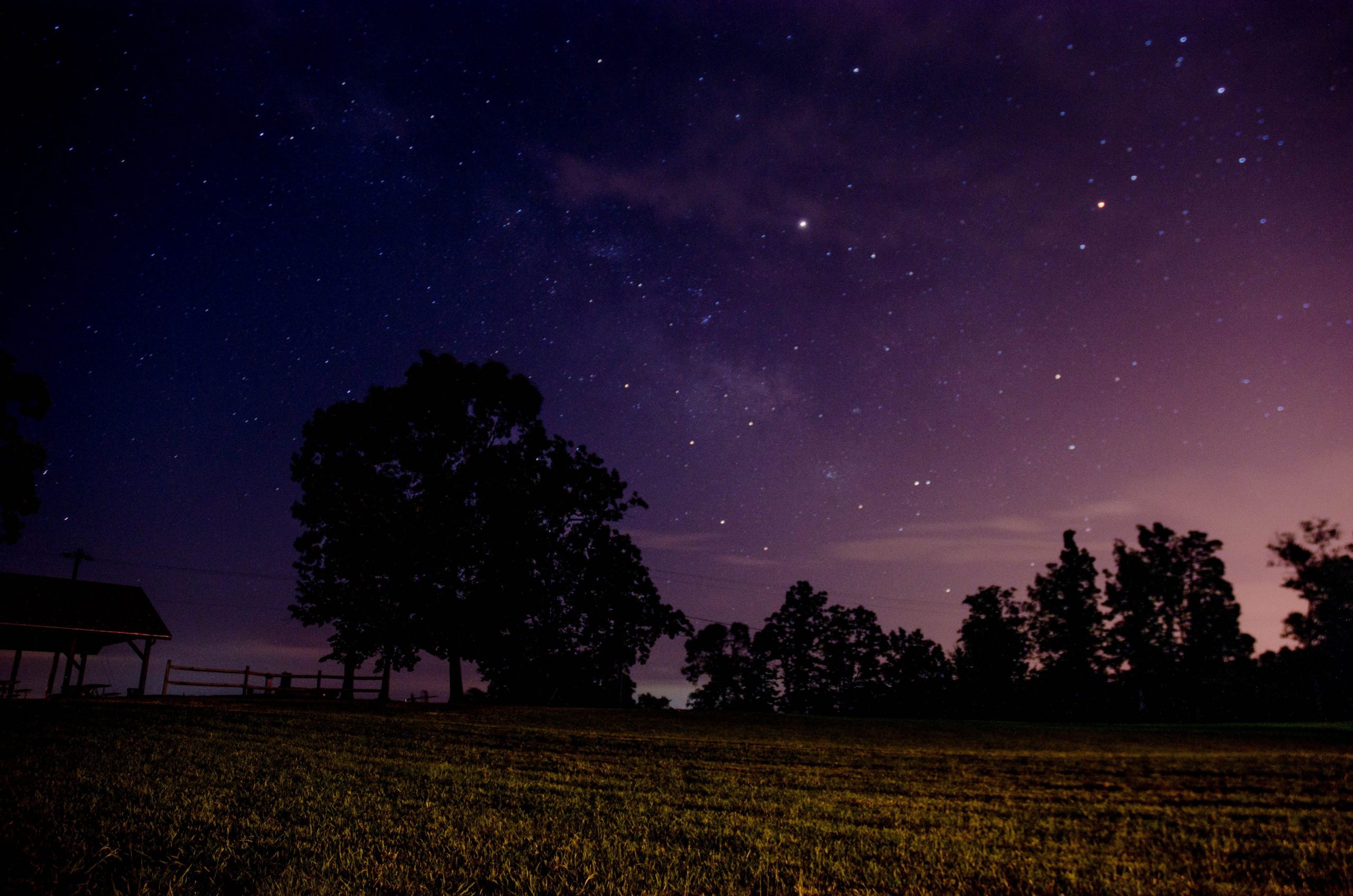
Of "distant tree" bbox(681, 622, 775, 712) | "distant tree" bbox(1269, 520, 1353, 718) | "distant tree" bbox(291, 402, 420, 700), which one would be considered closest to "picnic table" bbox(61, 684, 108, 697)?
"distant tree" bbox(291, 402, 420, 700)

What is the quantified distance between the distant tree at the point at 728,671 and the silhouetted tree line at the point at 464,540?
52.0 metres

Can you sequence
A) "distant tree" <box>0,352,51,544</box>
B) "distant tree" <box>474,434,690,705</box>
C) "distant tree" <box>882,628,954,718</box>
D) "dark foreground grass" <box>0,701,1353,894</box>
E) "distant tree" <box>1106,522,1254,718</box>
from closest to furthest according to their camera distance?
"dark foreground grass" <box>0,701,1353,894</box>, "distant tree" <box>0,352,51,544</box>, "distant tree" <box>474,434,690,705</box>, "distant tree" <box>1106,522,1254,718</box>, "distant tree" <box>882,628,954,718</box>

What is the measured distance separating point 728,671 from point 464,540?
2452 inches

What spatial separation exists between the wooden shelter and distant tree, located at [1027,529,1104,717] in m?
71.7

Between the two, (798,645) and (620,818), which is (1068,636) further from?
(620,818)

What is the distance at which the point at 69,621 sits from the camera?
102 feet

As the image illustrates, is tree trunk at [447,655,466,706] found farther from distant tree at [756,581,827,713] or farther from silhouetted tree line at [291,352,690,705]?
distant tree at [756,581,827,713]

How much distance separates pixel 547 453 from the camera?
32.3m

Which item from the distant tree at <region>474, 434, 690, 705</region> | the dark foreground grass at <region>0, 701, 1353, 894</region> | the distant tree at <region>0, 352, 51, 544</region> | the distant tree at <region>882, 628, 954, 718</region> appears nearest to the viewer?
the dark foreground grass at <region>0, 701, 1353, 894</region>

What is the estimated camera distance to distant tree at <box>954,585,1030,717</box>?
69.7 meters

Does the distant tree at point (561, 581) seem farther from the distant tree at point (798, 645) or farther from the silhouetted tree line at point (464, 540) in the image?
the distant tree at point (798, 645)

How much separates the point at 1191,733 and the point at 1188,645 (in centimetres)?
4405

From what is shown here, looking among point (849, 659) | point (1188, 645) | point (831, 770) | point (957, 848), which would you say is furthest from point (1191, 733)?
point (849, 659)

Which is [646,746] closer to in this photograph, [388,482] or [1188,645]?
[388,482]
